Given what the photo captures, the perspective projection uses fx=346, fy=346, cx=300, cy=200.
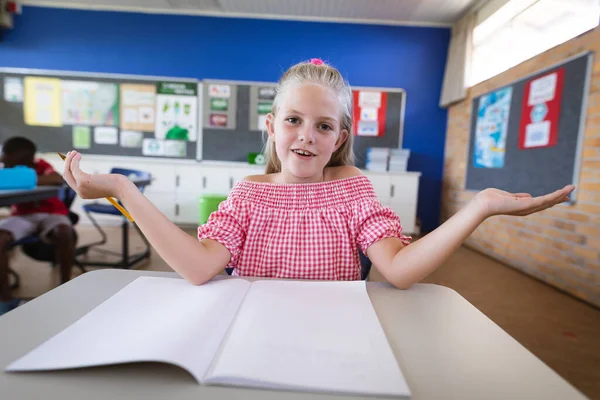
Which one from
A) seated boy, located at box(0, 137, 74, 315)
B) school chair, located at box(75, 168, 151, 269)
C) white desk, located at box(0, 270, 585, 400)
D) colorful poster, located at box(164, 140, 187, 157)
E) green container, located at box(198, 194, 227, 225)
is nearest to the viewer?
white desk, located at box(0, 270, 585, 400)

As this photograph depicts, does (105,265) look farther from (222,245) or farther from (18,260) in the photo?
(222,245)

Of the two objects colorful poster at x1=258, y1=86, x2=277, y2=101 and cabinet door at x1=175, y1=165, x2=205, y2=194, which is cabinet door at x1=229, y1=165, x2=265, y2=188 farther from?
colorful poster at x1=258, y1=86, x2=277, y2=101

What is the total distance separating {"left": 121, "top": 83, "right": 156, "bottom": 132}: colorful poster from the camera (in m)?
3.99

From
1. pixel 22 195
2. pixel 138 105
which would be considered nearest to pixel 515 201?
pixel 22 195

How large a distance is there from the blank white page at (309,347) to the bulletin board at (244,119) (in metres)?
3.65

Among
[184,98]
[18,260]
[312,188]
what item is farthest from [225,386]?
[184,98]

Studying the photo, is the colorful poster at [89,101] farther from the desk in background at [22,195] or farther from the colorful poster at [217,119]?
the desk in background at [22,195]

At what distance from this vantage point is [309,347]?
349 mm

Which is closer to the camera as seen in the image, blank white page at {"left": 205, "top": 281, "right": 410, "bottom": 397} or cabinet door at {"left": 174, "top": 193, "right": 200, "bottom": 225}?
blank white page at {"left": 205, "top": 281, "right": 410, "bottom": 397}

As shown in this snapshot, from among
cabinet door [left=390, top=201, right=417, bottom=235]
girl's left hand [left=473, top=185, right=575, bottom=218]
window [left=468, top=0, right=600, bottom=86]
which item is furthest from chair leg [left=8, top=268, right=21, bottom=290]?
window [left=468, top=0, right=600, bottom=86]

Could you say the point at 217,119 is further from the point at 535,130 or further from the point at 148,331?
the point at 148,331

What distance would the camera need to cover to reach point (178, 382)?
0.29 metres

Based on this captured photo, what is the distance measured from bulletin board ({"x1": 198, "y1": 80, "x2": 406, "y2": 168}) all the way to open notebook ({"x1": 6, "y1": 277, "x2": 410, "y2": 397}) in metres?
3.66

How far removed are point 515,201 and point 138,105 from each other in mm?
4278
